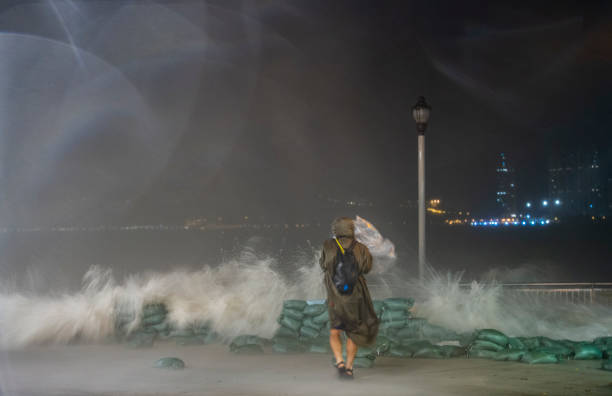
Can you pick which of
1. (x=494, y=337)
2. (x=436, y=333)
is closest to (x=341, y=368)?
(x=494, y=337)

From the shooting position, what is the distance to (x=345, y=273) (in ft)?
19.6

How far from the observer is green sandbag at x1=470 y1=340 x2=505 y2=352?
744 centimetres

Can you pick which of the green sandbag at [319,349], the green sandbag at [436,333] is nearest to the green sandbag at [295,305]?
the green sandbag at [319,349]

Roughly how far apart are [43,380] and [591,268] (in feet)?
248

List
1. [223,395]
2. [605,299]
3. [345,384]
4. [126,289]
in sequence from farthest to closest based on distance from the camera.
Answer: [605,299]
[126,289]
[345,384]
[223,395]

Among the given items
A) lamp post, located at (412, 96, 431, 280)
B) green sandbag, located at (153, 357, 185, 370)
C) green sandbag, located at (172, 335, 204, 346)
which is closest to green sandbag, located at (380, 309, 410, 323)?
green sandbag, located at (172, 335, 204, 346)

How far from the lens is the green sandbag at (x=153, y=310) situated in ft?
29.1

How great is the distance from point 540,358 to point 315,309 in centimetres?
311

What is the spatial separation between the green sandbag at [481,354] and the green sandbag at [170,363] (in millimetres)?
3697

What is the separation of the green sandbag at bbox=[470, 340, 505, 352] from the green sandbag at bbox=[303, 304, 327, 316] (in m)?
2.16

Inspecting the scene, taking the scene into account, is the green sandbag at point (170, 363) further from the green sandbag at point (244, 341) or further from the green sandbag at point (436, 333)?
the green sandbag at point (436, 333)

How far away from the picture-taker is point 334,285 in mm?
6047

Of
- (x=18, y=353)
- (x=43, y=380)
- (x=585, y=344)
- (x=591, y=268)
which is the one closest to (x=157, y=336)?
(x=18, y=353)

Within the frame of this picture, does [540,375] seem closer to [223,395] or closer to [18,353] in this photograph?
[223,395]
